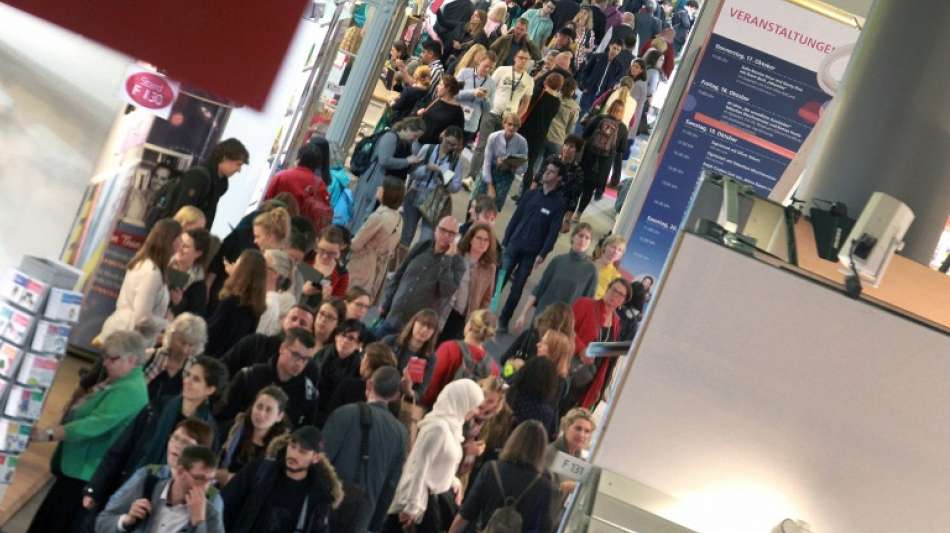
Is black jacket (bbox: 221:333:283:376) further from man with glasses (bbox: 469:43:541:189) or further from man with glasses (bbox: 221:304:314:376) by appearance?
man with glasses (bbox: 469:43:541:189)

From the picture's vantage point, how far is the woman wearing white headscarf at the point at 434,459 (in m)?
8.13

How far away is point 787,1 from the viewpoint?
39.0 feet

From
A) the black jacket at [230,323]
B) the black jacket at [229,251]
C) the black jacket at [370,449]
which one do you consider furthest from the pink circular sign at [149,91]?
Result: the black jacket at [370,449]

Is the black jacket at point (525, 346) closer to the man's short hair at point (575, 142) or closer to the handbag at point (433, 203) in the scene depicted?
the handbag at point (433, 203)

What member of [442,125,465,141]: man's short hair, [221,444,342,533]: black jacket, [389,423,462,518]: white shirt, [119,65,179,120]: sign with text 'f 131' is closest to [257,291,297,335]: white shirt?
[389,423,462,518]: white shirt

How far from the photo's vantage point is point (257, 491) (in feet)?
23.3

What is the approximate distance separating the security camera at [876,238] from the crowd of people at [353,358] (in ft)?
12.0

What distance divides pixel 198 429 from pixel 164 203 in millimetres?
3209

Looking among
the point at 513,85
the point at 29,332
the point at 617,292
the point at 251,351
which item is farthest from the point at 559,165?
the point at 29,332

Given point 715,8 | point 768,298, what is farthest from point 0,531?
point 715,8

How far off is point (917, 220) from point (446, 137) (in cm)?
719

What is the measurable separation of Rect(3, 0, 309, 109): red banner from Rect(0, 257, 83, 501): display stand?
20.0 ft

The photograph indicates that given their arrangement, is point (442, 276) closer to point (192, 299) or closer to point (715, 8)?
point (192, 299)

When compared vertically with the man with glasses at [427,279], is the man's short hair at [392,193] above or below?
above
